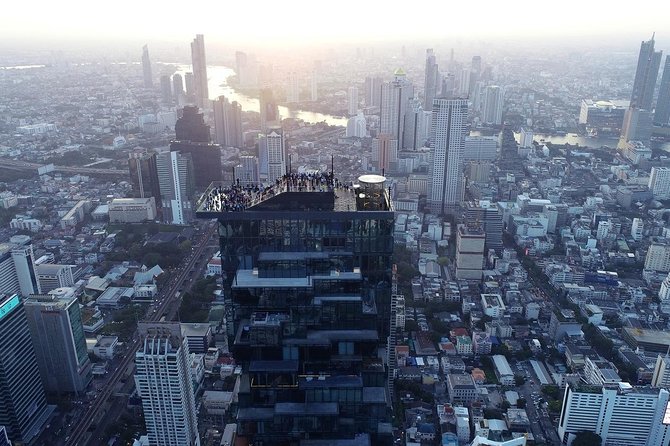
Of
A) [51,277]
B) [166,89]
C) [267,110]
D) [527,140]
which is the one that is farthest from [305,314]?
[166,89]

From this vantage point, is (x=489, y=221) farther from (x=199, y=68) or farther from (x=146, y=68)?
(x=146, y=68)

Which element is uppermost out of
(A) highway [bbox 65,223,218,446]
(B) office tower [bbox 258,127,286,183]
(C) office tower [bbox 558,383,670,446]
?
(B) office tower [bbox 258,127,286,183]

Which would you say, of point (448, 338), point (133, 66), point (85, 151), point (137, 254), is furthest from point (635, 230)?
point (133, 66)

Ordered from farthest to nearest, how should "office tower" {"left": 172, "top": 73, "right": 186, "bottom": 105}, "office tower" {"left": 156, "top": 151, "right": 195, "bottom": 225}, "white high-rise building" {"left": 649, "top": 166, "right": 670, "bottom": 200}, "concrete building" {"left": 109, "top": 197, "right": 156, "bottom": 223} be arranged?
"office tower" {"left": 172, "top": 73, "right": 186, "bottom": 105} → "white high-rise building" {"left": 649, "top": 166, "right": 670, "bottom": 200} → "concrete building" {"left": 109, "top": 197, "right": 156, "bottom": 223} → "office tower" {"left": 156, "top": 151, "right": 195, "bottom": 225}

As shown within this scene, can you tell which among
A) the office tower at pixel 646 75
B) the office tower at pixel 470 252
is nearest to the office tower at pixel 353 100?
the office tower at pixel 646 75

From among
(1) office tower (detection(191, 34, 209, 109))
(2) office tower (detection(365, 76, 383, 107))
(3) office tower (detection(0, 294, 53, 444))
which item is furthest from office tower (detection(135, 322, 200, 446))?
(2) office tower (detection(365, 76, 383, 107))

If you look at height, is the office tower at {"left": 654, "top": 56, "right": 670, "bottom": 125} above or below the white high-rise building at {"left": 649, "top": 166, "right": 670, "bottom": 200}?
above

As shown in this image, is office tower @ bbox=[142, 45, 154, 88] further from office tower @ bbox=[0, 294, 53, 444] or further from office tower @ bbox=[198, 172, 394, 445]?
office tower @ bbox=[198, 172, 394, 445]
